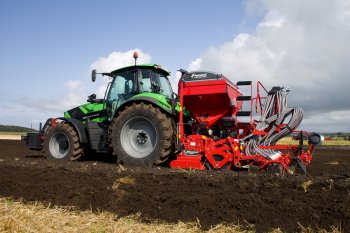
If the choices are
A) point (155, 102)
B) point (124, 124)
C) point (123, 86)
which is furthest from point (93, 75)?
point (155, 102)

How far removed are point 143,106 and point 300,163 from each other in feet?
11.2

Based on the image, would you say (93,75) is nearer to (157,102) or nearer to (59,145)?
(157,102)

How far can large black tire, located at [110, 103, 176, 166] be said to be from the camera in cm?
762

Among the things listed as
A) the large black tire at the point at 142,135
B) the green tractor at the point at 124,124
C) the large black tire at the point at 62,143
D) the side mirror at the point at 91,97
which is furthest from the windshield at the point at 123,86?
the large black tire at the point at 62,143

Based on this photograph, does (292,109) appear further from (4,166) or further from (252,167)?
(4,166)

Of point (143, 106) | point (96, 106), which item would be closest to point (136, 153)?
point (143, 106)

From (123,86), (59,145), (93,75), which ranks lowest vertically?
(59,145)

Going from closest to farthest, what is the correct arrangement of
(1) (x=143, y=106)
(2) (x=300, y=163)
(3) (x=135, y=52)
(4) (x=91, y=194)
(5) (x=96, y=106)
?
(4) (x=91, y=194), (2) (x=300, y=163), (1) (x=143, y=106), (3) (x=135, y=52), (5) (x=96, y=106)

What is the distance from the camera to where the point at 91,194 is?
5.68m

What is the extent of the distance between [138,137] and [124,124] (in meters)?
0.42

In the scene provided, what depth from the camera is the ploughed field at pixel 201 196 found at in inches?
173

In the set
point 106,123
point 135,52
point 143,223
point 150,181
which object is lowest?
point 143,223

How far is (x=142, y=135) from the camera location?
8086 mm

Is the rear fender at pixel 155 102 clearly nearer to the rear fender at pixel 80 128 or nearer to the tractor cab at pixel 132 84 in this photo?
the tractor cab at pixel 132 84
